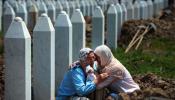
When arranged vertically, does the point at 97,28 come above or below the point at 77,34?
below

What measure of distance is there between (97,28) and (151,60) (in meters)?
1.44

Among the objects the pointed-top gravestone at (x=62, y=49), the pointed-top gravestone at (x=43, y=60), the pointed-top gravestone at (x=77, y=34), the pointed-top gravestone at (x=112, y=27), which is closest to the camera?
the pointed-top gravestone at (x=43, y=60)

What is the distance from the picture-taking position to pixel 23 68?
21.7 ft

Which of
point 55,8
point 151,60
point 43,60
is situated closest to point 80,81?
point 43,60

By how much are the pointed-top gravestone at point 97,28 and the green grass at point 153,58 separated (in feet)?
1.72

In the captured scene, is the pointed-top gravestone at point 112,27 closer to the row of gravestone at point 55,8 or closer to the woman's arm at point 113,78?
the row of gravestone at point 55,8

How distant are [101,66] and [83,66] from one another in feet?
0.92

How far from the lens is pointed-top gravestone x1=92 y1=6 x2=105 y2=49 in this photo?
1177cm

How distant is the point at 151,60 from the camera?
36.9 ft

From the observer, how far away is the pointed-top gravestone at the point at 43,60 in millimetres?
7199

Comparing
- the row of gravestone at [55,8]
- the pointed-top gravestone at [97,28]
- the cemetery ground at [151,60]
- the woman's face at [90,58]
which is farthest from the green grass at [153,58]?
the woman's face at [90,58]

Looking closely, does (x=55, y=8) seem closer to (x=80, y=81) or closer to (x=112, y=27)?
(x=112, y=27)

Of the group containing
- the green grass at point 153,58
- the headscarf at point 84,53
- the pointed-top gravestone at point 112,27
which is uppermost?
the headscarf at point 84,53

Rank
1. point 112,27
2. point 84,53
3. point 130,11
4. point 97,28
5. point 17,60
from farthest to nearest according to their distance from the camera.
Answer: point 130,11 → point 112,27 → point 97,28 → point 84,53 → point 17,60
